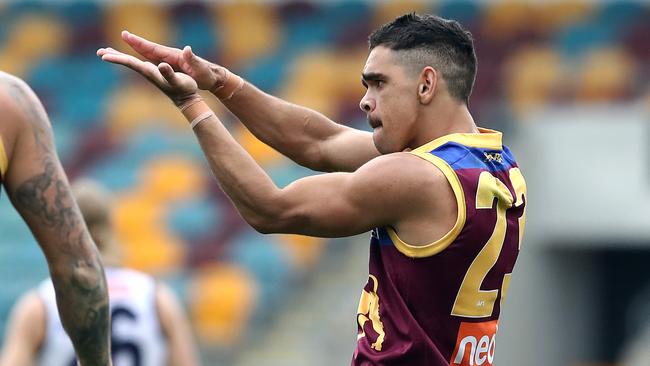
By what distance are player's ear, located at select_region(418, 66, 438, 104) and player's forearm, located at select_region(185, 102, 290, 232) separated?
555 millimetres

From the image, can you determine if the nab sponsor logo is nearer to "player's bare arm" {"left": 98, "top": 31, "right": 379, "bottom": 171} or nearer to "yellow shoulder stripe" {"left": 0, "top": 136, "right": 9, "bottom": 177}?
"player's bare arm" {"left": 98, "top": 31, "right": 379, "bottom": 171}

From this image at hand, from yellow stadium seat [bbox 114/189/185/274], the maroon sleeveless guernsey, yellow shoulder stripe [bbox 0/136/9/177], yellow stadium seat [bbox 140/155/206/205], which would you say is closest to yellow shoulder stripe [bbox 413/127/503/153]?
the maroon sleeveless guernsey

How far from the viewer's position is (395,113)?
15.6 feet

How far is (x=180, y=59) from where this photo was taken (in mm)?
4879

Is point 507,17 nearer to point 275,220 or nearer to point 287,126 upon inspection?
point 287,126

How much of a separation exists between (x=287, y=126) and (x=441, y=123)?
780mm

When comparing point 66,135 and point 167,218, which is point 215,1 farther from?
point 167,218

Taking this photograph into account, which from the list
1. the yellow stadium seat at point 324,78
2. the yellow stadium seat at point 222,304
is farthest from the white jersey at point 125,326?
the yellow stadium seat at point 324,78

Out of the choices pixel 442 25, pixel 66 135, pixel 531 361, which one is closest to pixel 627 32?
pixel 531 361

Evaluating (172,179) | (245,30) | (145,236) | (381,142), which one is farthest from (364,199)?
(245,30)

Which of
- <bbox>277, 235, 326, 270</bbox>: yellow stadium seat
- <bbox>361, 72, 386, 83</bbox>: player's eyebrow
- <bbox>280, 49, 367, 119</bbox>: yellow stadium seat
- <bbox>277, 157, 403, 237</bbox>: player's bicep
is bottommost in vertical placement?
<bbox>277, 235, 326, 270</bbox>: yellow stadium seat

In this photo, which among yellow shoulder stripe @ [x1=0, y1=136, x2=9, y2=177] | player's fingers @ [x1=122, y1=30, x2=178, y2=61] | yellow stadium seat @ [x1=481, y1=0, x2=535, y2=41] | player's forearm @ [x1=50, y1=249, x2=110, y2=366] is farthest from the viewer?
yellow stadium seat @ [x1=481, y1=0, x2=535, y2=41]

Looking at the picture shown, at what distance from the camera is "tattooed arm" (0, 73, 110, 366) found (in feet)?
13.6

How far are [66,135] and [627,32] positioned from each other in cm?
506
